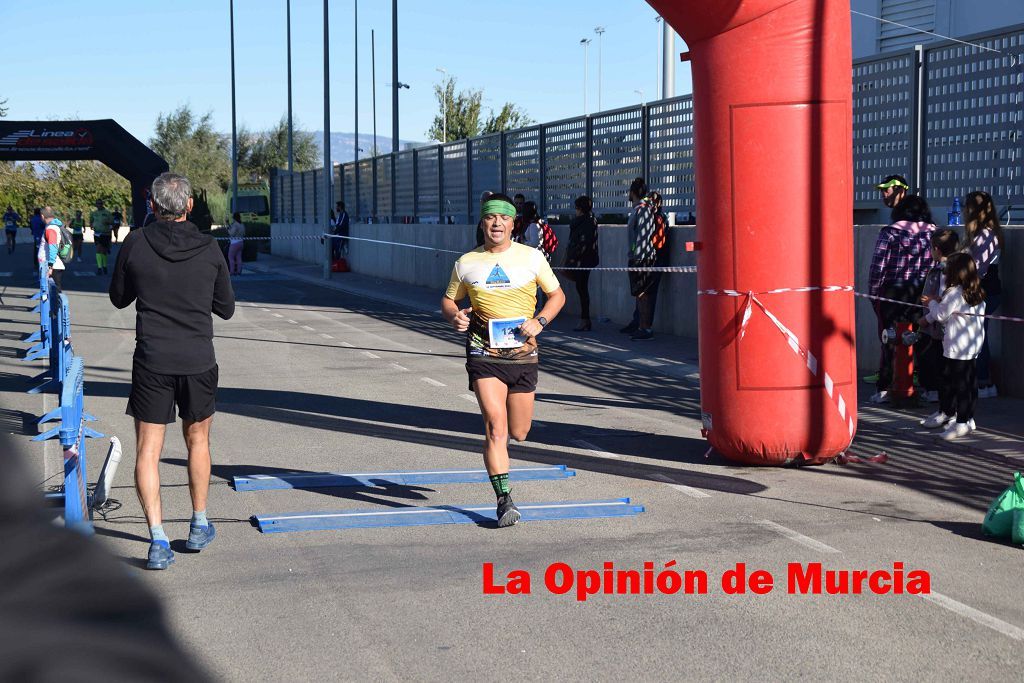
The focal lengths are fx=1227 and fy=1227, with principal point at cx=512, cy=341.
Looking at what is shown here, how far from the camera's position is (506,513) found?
21.7ft

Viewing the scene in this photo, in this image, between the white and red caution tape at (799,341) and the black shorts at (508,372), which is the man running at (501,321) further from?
the white and red caution tape at (799,341)

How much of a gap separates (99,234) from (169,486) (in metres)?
29.9

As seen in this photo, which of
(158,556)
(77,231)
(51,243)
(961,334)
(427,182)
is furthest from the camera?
(77,231)

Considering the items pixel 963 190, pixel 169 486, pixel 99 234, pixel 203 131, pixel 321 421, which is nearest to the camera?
pixel 169 486

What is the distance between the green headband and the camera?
273 inches

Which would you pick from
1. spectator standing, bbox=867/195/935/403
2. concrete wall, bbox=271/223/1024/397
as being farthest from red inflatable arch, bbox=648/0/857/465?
concrete wall, bbox=271/223/1024/397

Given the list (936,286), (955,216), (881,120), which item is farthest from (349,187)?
(936,286)

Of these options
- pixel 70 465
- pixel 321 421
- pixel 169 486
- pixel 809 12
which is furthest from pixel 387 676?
pixel 321 421

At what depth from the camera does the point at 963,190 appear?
12.3 metres

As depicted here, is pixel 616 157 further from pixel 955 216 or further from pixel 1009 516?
pixel 1009 516

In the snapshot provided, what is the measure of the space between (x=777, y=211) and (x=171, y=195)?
3.96 metres

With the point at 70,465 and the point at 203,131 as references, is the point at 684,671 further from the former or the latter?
the point at 203,131

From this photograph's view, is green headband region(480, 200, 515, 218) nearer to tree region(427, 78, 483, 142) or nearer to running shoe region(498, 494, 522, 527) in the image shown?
running shoe region(498, 494, 522, 527)

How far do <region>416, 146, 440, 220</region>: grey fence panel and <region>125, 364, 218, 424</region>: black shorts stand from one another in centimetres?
2286
